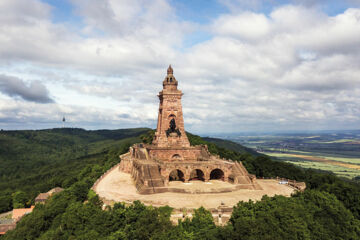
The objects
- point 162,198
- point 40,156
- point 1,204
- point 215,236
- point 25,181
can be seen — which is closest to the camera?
point 215,236

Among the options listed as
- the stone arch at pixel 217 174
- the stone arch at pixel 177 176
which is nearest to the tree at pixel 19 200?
the stone arch at pixel 177 176

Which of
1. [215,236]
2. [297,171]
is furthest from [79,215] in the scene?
[297,171]

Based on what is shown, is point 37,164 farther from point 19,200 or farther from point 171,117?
point 171,117

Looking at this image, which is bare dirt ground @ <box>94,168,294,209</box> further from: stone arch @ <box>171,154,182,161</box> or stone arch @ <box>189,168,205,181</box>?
stone arch @ <box>171,154,182,161</box>

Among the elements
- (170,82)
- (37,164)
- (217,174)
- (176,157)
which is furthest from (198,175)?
(37,164)

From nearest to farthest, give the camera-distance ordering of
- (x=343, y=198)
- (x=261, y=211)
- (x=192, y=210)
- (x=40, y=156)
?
(x=261, y=211) → (x=192, y=210) → (x=343, y=198) → (x=40, y=156)

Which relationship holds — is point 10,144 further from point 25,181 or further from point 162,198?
point 162,198
